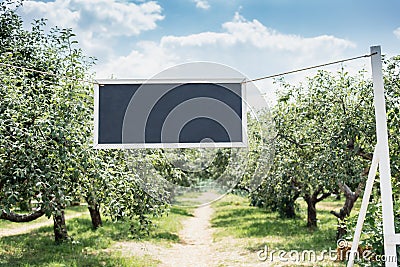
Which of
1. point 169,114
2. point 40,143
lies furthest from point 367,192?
point 40,143

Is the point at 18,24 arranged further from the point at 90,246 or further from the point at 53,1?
the point at 90,246

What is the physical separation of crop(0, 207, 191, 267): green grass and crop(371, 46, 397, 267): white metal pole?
5.55m

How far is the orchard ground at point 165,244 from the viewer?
8.76 metres

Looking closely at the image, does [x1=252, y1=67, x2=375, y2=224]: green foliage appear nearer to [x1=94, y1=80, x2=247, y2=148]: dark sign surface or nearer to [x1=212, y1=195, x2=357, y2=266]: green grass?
[x1=212, y1=195, x2=357, y2=266]: green grass

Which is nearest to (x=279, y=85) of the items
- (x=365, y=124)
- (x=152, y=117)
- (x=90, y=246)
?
(x=365, y=124)

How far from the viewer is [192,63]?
3.61 m

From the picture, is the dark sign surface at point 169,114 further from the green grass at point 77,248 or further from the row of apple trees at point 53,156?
the green grass at point 77,248

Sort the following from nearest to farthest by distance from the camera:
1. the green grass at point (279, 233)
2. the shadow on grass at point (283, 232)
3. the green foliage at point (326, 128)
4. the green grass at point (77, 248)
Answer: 1. the green foliage at point (326, 128)
2. the green grass at point (77, 248)
3. the green grass at point (279, 233)
4. the shadow on grass at point (283, 232)

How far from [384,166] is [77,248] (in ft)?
24.5

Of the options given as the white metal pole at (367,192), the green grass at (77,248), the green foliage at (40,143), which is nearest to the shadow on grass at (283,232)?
the green grass at (77,248)

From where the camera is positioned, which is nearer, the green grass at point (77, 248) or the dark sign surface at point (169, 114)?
the dark sign surface at point (169, 114)

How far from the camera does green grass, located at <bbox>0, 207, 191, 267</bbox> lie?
336 inches

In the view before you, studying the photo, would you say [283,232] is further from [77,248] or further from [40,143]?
[40,143]

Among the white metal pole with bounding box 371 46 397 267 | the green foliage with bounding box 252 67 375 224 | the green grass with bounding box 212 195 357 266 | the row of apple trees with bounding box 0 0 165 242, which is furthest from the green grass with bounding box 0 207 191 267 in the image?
the white metal pole with bounding box 371 46 397 267
